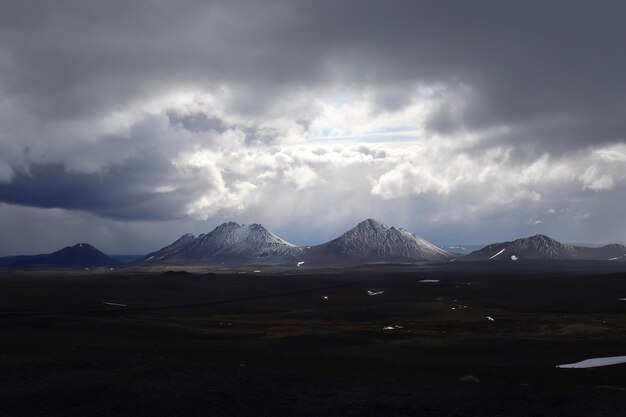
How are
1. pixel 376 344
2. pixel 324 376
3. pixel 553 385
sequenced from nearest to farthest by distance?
1. pixel 553 385
2. pixel 324 376
3. pixel 376 344

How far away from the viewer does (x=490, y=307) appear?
79875mm

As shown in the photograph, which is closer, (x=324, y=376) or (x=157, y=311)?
(x=324, y=376)

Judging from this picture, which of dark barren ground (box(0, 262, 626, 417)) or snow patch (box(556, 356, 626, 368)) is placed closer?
dark barren ground (box(0, 262, 626, 417))

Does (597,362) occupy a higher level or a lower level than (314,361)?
lower

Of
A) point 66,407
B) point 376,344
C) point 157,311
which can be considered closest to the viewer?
point 66,407

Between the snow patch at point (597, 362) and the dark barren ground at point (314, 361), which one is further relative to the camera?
the snow patch at point (597, 362)

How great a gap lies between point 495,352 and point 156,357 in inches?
844

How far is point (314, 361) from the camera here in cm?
3544

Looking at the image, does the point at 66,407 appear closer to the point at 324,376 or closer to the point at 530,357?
the point at 324,376

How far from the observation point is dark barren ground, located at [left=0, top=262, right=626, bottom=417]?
76.8 ft

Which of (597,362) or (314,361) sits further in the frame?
(314,361)

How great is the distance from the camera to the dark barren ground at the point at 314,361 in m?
23.4

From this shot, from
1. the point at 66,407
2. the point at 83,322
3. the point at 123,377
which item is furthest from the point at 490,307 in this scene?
the point at 66,407

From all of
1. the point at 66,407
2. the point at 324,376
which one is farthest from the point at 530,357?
the point at 66,407
